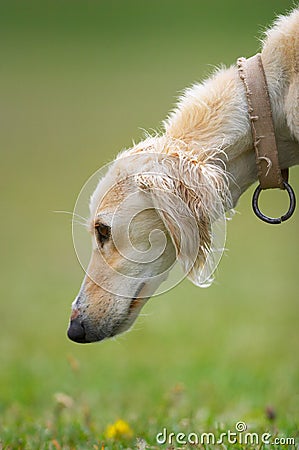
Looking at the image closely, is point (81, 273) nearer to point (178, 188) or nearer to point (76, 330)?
point (76, 330)

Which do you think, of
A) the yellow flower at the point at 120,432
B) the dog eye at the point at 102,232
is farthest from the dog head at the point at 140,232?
the yellow flower at the point at 120,432

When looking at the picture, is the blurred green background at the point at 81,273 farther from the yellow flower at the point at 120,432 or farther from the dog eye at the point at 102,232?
the dog eye at the point at 102,232

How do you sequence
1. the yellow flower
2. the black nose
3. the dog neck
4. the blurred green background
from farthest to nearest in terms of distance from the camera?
the blurred green background
the yellow flower
the black nose
the dog neck

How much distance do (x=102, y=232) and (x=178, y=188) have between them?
0.45 m

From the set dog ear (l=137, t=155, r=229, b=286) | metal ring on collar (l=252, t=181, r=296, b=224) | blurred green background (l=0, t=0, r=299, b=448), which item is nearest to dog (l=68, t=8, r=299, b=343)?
dog ear (l=137, t=155, r=229, b=286)

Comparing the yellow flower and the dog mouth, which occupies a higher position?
the dog mouth

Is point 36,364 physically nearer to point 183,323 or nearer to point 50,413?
point 50,413

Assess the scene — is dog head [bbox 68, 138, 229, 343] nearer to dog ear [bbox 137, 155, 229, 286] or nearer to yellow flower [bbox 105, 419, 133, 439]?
dog ear [bbox 137, 155, 229, 286]

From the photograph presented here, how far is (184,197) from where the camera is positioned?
354 centimetres

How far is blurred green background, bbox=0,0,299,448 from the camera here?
17.8 ft

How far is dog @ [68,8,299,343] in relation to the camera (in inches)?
140

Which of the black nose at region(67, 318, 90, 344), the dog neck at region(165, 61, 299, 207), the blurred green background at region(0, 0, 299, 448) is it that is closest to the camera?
the dog neck at region(165, 61, 299, 207)

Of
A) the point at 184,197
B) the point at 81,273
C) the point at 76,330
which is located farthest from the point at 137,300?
the point at 81,273

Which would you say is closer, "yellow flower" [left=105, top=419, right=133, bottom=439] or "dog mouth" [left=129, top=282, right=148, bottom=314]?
"dog mouth" [left=129, top=282, right=148, bottom=314]
